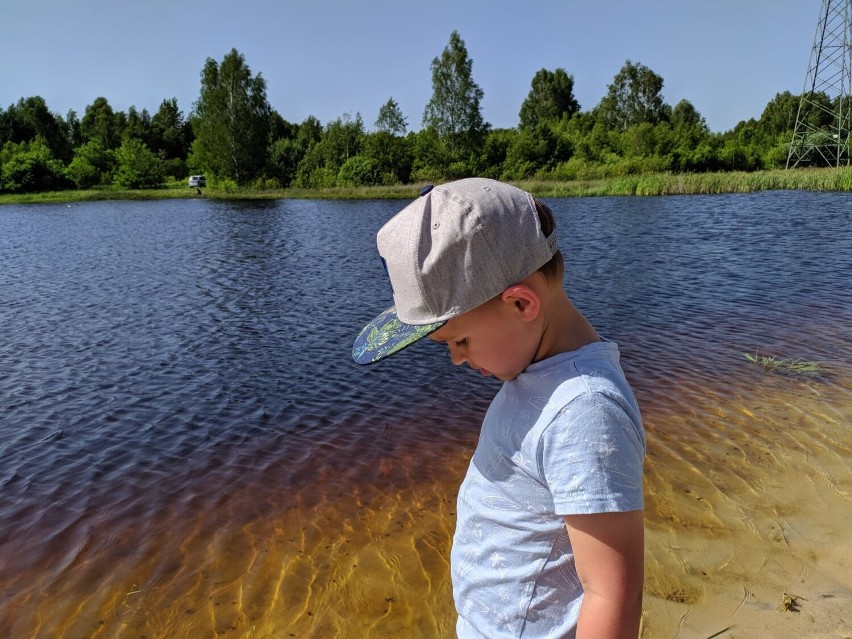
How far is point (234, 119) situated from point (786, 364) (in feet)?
226

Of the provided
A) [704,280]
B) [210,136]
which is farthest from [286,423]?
[210,136]

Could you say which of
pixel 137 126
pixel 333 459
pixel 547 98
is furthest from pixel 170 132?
pixel 333 459

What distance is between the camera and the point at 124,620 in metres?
4.07

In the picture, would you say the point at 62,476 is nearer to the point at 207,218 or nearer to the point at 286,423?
the point at 286,423

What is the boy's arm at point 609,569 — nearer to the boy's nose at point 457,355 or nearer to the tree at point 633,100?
the boy's nose at point 457,355

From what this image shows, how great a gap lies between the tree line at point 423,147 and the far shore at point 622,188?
6741mm

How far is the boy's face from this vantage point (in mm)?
1310

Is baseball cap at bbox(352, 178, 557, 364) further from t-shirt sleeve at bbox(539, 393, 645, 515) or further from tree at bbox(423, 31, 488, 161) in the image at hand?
tree at bbox(423, 31, 488, 161)

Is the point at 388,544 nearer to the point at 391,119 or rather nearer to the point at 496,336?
the point at 496,336

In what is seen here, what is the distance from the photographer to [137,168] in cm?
7369

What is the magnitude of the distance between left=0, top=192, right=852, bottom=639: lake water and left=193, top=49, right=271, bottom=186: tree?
5747cm

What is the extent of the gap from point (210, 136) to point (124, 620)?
71.0 metres

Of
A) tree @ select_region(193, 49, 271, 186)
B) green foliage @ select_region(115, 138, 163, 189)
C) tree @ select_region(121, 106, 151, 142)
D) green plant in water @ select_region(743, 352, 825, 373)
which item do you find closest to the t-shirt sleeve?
green plant in water @ select_region(743, 352, 825, 373)

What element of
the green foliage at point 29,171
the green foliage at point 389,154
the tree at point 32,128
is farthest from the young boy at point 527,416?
the tree at point 32,128
